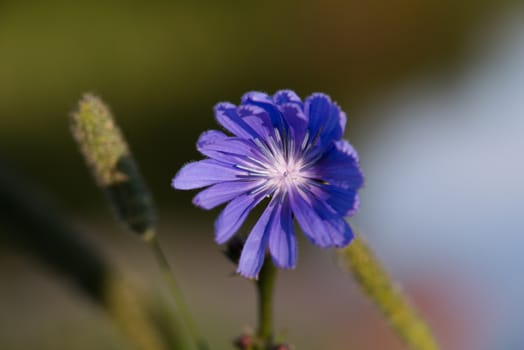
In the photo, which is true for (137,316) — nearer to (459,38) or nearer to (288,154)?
(288,154)

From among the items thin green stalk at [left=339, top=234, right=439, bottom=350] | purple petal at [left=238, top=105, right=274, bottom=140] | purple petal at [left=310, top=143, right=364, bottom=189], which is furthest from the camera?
thin green stalk at [left=339, top=234, right=439, bottom=350]

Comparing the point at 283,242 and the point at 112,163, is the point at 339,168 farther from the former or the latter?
the point at 112,163

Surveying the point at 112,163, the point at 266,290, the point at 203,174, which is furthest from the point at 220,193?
the point at 112,163

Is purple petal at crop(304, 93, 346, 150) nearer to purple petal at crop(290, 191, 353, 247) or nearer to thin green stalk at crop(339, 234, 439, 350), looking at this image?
purple petal at crop(290, 191, 353, 247)

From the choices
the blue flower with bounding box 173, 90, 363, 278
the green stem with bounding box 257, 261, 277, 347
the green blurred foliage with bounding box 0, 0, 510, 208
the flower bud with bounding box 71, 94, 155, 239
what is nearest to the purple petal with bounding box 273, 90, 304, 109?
the blue flower with bounding box 173, 90, 363, 278

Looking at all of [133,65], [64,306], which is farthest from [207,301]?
[133,65]

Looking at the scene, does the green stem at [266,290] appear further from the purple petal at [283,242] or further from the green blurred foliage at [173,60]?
the green blurred foliage at [173,60]

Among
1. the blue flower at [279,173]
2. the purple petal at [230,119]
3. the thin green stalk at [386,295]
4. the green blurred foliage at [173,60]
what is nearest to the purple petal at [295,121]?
the blue flower at [279,173]
